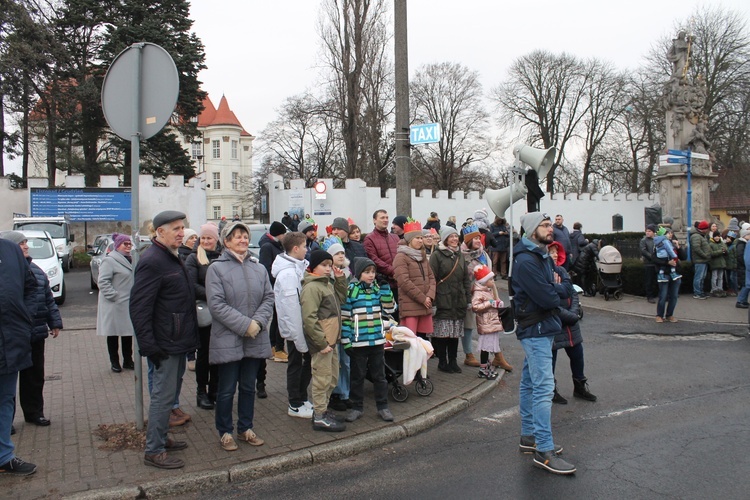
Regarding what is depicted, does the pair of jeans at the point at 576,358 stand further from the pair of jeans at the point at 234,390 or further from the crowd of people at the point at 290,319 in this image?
the pair of jeans at the point at 234,390

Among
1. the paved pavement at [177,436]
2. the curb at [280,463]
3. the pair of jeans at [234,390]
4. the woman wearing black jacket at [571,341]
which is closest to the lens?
the curb at [280,463]

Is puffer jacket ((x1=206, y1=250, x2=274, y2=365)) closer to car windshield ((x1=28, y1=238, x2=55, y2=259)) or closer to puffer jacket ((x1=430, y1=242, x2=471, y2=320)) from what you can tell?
puffer jacket ((x1=430, y1=242, x2=471, y2=320))

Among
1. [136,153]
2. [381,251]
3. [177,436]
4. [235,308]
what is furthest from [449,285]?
[136,153]

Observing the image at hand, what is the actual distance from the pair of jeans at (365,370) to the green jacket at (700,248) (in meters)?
11.2

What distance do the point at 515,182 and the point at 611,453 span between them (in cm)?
600

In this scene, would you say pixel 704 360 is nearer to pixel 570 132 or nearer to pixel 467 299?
pixel 467 299

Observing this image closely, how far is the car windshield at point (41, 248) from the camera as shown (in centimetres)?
1401

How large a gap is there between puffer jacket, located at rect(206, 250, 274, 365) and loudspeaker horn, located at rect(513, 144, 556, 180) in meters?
6.32

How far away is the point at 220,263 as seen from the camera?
483cm

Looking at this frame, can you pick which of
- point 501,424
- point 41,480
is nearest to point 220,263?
point 41,480

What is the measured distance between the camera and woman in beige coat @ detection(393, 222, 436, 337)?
6973 millimetres

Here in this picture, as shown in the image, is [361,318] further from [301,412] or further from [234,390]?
[234,390]

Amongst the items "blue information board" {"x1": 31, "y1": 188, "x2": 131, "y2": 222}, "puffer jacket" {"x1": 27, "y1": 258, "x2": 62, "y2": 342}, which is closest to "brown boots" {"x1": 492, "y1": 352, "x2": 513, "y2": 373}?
"puffer jacket" {"x1": 27, "y1": 258, "x2": 62, "y2": 342}

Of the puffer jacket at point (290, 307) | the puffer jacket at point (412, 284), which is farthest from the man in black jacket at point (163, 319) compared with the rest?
the puffer jacket at point (412, 284)
